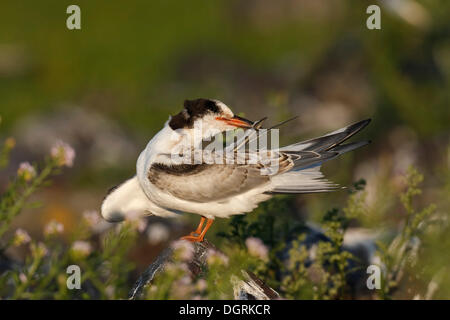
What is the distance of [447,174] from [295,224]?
6.38ft

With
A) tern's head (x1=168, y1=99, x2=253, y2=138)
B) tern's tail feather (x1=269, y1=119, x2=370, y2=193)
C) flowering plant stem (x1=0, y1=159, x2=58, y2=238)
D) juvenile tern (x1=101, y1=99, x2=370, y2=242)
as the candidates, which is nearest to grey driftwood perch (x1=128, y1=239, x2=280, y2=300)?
juvenile tern (x1=101, y1=99, x2=370, y2=242)

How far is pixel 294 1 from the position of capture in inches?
997

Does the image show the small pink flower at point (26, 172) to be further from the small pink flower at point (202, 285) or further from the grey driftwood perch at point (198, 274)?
the small pink flower at point (202, 285)

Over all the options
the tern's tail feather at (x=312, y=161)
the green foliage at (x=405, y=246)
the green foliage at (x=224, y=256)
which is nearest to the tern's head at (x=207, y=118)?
the tern's tail feather at (x=312, y=161)

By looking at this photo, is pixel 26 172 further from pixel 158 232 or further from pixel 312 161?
pixel 158 232

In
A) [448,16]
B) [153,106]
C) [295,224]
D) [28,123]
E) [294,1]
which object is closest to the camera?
[295,224]

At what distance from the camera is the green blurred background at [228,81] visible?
940cm

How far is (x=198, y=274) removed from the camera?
14.1 feet

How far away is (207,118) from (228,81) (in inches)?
565

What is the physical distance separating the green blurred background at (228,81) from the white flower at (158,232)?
75 millimetres

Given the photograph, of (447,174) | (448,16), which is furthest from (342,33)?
(447,174)

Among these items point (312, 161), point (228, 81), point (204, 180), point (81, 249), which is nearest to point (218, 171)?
point (204, 180)

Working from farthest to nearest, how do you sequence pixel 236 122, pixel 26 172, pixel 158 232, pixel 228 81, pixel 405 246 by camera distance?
pixel 228 81 → pixel 158 232 → pixel 405 246 → pixel 236 122 → pixel 26 172

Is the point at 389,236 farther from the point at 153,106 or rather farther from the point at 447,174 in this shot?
the point at 153,106
